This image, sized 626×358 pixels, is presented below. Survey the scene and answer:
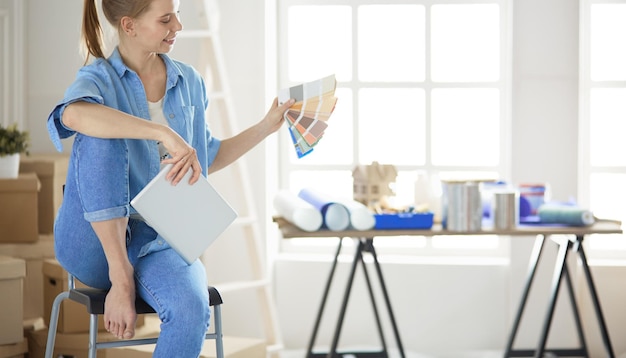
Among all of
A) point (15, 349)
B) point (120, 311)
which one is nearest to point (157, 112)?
point (120, 311)

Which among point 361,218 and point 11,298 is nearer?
point 361,218

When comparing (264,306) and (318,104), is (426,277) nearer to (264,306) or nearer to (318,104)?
(264,306)

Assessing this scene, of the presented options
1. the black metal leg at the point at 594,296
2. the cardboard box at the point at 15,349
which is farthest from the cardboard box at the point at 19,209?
the black metal leg at the point at 594,296

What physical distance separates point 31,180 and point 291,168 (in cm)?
139

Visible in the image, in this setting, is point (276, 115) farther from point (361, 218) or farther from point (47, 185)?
point (47, 185)

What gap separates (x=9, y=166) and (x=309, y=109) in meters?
1.90

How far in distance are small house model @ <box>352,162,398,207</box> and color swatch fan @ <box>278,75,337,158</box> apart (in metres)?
1.04

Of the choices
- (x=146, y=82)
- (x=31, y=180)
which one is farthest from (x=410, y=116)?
(x=146, y=82)

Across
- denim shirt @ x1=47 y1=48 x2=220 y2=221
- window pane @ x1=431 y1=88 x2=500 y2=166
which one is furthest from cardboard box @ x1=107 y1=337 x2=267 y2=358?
window pane @ x1=431 y1=88 x2=500 y2=166

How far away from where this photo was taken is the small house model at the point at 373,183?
385cm

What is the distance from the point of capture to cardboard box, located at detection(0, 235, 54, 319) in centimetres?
416

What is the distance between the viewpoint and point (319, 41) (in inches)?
190

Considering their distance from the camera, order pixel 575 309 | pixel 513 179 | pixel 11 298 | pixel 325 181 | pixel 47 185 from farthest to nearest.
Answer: pixel 325 181 < pixel 513 179 < pixel 47 185 < pixel 575 309 < pixel 11 298

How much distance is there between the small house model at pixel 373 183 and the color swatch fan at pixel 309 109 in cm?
104
